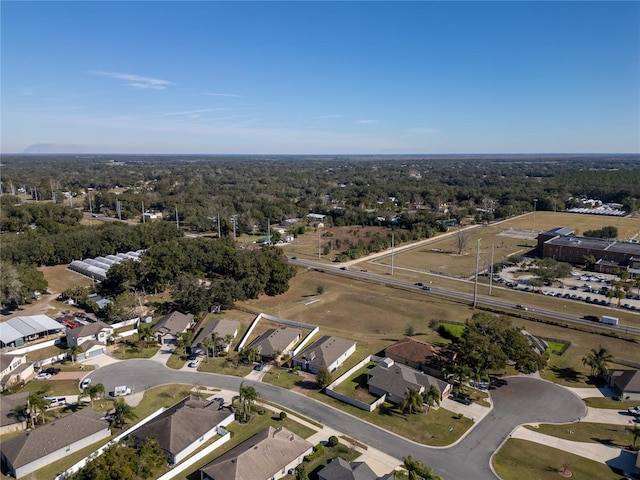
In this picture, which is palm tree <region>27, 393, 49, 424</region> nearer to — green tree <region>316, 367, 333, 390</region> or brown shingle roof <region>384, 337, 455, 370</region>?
green tree <region>316, 367, 333, 390</region>

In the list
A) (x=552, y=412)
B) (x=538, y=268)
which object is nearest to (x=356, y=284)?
(x=538, y=268)

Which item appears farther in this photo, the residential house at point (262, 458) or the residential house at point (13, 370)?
the residential house at point (13, 370)

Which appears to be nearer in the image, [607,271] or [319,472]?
[319,472]

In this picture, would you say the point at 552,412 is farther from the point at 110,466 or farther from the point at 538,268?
the point at 538,268

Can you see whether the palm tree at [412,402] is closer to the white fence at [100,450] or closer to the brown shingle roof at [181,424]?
the brown shingle roof at [181,424]

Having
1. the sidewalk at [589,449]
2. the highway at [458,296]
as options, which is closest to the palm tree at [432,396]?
the sidewalk at [589,449]

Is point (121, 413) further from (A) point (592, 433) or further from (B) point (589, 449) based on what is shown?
(A) point (592, 433)
